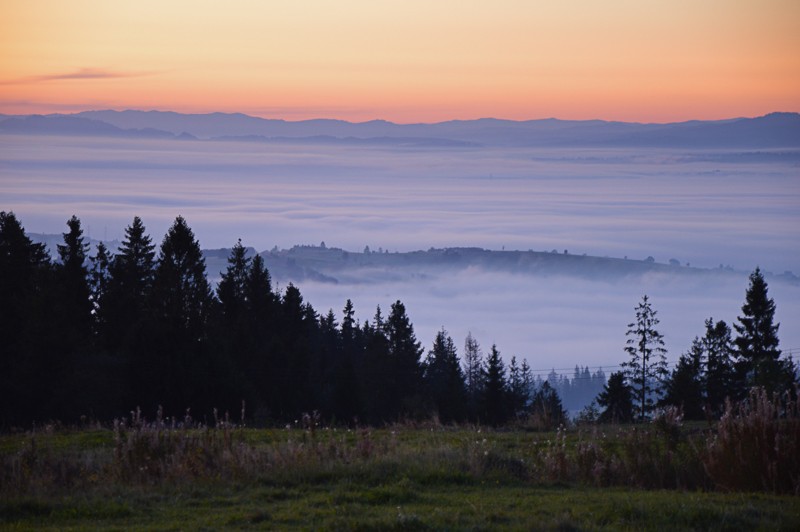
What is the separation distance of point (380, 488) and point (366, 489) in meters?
0.22

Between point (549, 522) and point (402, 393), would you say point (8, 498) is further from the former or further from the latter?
point (402, 393)

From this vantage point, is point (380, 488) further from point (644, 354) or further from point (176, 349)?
point (644, 354)

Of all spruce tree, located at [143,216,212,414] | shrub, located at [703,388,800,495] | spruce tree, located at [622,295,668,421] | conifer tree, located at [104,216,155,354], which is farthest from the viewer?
spruce tree, located at [622,295,668,421]

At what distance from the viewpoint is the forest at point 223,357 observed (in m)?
35.0

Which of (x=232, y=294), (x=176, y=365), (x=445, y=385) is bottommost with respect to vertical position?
(x=445, y=385)

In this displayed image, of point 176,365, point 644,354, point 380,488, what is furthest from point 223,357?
point 380,488

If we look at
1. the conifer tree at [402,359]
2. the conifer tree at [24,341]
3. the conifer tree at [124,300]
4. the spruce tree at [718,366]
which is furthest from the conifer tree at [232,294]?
the spruce tree at [718,366]

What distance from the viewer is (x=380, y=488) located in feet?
34.0

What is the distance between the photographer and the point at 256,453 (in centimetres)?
1175

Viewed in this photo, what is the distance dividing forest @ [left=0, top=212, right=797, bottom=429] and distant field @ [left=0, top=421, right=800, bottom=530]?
7.17 m

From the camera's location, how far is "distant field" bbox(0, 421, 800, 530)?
897 cm

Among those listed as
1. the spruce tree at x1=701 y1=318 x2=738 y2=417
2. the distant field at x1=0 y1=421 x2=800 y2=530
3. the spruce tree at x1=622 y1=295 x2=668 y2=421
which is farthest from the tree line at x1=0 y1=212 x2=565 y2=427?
the distant field at x1=0 y1=421 x2=800 y2=530

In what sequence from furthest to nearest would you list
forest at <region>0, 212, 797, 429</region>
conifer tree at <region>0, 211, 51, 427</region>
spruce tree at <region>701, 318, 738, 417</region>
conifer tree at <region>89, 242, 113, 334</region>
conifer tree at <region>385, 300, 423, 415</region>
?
conifer tree at <region>385, 300, 423, 415</region> < conifer tree at <region>89, 242, 113, 334</region> < spruce tree at <region>701, 318, 738, 417</region> < conifer tree at <region>0, 211, 51, 427</region> < forest at <region>0, 212, 797, 429</region>

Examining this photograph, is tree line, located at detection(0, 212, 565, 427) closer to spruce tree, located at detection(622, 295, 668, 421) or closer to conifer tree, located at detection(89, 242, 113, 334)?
conifer tree, located at detection(89, 242, 113, 334)
